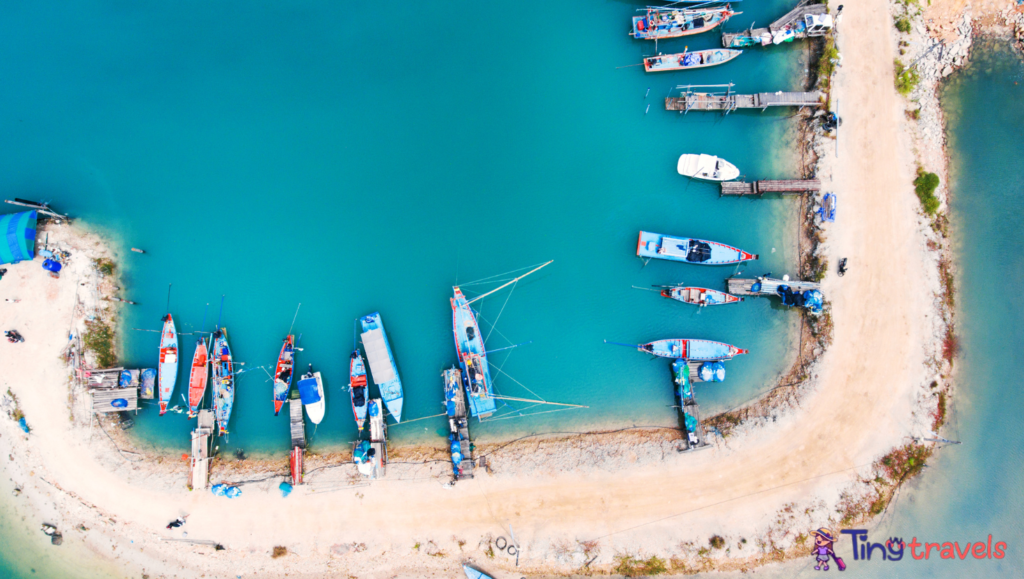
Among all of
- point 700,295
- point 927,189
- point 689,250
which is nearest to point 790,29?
point 927,189

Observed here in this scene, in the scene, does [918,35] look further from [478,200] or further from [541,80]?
[478,200]

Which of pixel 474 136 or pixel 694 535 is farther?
pixel 474 136

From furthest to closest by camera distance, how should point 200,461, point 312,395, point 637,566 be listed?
point 312,395, point 200,461, point 637,566

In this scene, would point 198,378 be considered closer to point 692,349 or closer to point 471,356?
point 471,356

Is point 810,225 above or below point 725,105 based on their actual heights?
below

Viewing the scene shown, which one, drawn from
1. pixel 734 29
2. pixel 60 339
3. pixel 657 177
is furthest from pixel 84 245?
pixel 734 29

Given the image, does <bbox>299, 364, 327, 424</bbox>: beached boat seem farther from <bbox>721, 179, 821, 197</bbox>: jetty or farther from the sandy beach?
<bbox>721, 179, 821, 197</bbox>: jetty

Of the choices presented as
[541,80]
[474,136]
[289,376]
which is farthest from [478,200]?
[289,376]

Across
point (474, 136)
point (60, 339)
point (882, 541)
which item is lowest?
point (882, 541)
